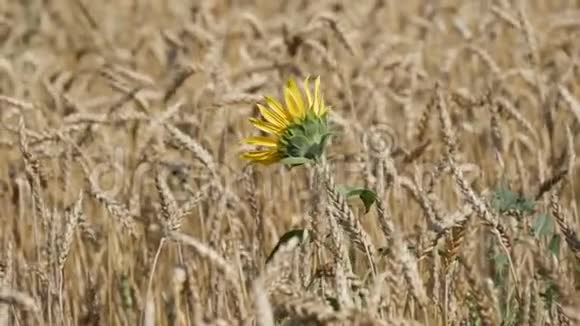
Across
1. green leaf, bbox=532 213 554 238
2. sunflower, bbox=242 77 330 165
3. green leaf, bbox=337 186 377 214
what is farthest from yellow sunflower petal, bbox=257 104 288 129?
green leaf, bbox=532 213 554 238

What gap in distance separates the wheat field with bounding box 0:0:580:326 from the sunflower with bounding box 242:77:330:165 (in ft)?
0.12

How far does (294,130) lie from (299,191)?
1046 mm

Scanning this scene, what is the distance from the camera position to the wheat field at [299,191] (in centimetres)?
160

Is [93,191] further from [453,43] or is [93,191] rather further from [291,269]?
[453,43]

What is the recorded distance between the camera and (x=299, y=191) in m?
2.81

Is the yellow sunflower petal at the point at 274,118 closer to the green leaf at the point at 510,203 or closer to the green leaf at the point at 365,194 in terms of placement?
the green leaf at the point at 365,194

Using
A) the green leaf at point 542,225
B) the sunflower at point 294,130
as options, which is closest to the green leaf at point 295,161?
the sunflower at point 294,130

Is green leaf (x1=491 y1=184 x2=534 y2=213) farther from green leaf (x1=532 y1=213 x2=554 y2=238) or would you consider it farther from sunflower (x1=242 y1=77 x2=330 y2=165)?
sunflower (x1=242 y1=77 x2=330 y2=165)

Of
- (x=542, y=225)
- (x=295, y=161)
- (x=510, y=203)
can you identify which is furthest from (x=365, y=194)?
(x=542, y=225)

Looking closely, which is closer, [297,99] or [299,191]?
[297,99]

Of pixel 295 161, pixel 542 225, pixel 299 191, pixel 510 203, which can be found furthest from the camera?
pixel 299 191

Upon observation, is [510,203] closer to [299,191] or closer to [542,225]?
[542,225]

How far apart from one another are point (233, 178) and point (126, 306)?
0.50 metres

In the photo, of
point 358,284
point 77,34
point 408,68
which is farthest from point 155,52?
point 358,284
